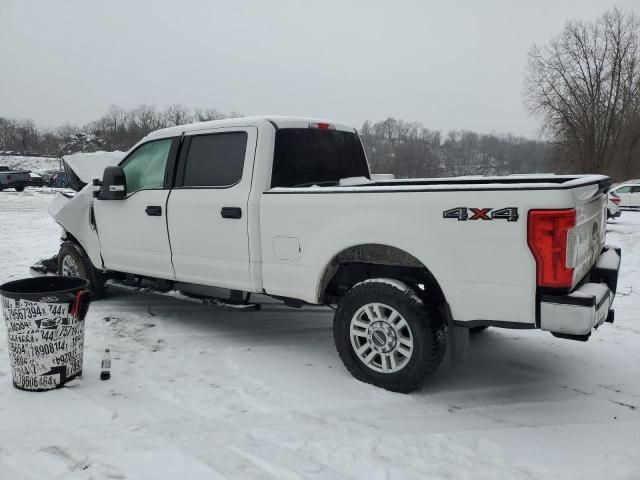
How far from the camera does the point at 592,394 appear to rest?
3.89 m

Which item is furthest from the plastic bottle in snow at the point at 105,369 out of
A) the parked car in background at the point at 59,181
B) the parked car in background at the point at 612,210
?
the parked car in background at the point at 59,181

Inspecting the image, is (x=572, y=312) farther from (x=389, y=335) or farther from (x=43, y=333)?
(x=43, y=333)

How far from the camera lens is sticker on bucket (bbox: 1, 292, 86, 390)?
370 cm

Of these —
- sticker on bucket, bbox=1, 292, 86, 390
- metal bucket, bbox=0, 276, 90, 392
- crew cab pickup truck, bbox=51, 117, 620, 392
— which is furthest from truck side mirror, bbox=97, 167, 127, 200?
sticker on bucket, bbox=1, 292, 86, 390

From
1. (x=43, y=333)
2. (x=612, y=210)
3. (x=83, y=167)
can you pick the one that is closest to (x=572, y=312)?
(x=43, y=333)

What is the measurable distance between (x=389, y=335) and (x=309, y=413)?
2.57ft

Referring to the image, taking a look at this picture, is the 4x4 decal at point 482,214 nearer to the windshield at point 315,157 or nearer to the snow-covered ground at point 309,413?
the snow-covered ground at point 309,413

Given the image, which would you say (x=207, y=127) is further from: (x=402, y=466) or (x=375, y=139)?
(x=375, y=139)

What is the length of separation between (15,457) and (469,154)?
308ft

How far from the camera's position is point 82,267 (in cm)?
624

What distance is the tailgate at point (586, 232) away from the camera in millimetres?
3143

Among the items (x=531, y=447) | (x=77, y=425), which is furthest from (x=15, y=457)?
(x=531, y=447)

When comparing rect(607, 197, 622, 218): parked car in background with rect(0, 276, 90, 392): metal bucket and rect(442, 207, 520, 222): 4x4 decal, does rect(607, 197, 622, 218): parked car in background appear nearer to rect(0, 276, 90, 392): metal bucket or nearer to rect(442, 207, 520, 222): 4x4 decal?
rect(442, 207, 520, 222): 4x4 decal

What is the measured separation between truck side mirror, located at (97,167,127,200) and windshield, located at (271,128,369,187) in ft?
6.31
